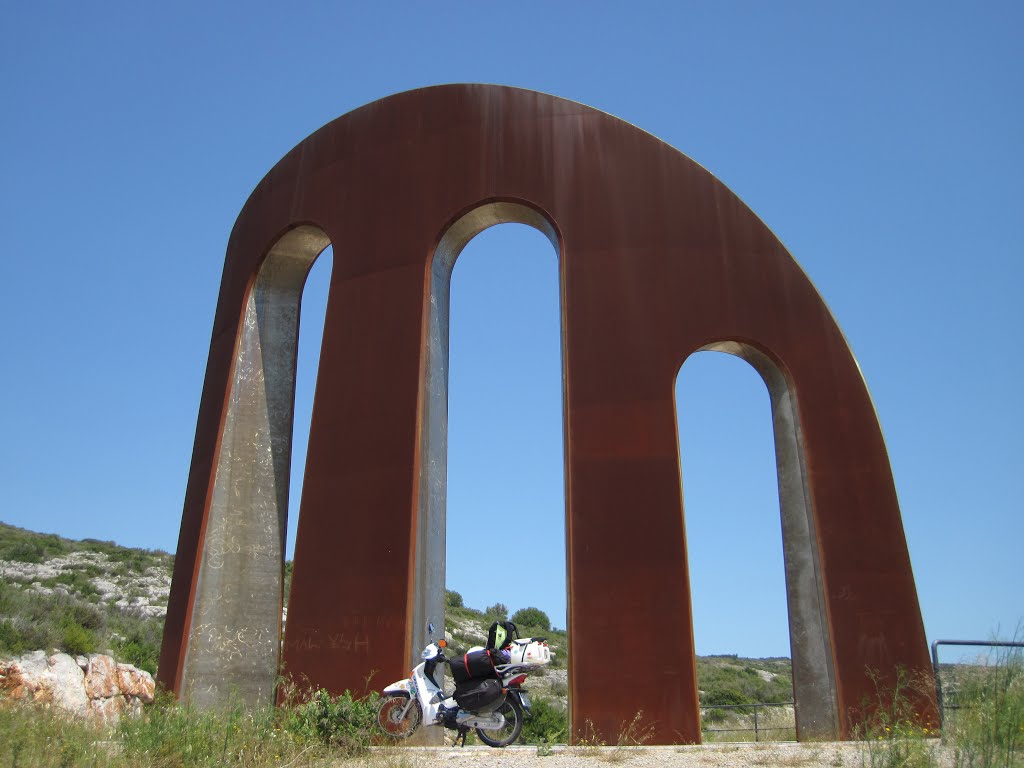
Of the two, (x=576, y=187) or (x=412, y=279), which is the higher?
(x=576, y=187)

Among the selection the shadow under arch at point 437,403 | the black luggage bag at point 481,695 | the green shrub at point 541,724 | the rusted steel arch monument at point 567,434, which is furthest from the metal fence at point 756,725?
the black luggage bag at point 481,695

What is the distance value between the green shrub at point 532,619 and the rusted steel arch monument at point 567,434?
874 inches

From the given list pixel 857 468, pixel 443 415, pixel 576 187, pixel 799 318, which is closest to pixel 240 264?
pixel 443 415

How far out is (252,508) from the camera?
12.3m

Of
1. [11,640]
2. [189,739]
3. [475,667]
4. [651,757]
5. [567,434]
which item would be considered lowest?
[651,757]

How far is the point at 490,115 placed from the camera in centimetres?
1190

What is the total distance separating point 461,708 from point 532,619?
26.4 metres

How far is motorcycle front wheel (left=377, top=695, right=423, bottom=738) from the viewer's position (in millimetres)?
8133

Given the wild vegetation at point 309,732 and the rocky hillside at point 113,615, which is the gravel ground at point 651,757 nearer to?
the wild vegetation at point 309,732

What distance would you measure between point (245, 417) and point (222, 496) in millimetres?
1215

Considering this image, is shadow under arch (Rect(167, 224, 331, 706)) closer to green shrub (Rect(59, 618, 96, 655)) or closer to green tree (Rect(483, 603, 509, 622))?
green shrub (Rect(59, 618, 96, 655))

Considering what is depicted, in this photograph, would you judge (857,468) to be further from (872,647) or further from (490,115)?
(490,115)

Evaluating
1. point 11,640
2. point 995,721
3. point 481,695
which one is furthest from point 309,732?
point 11,640

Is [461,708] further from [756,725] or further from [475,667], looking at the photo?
[756,725]
